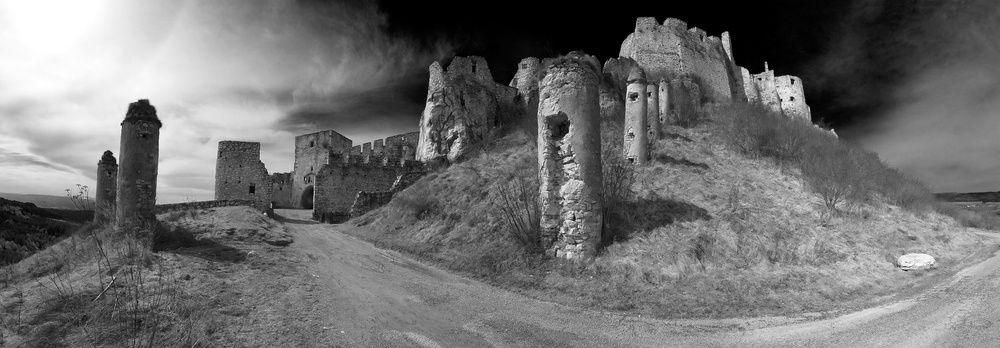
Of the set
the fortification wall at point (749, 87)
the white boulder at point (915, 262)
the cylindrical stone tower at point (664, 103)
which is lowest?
the white boulder at point (915, 262)

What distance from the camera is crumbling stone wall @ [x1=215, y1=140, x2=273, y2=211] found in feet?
97.6

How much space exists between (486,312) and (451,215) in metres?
7.72

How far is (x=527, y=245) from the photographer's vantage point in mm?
10695

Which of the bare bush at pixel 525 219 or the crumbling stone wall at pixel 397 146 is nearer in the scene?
the bare bush at pixel 525 219

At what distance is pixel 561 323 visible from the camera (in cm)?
674

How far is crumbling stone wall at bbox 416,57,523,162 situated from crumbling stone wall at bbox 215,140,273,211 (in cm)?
1307

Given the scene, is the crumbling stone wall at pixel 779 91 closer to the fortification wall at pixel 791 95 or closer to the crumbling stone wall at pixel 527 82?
the fortification wall at pixel 791 95

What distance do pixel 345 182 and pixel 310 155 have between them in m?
14.7

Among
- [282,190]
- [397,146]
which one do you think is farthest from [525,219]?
[282,190]

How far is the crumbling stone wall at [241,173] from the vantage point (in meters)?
29.7

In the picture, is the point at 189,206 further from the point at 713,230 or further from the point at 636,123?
the point at 713,230

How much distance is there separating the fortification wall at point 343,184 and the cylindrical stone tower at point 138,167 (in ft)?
35.3

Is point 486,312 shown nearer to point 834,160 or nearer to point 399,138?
point 834,160

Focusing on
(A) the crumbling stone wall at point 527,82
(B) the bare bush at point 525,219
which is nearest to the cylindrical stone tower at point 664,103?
(A) the crumbling stone wall at point 527,82
